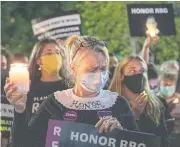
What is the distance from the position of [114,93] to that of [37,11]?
5.72 feet

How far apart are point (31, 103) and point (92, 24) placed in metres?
1.32

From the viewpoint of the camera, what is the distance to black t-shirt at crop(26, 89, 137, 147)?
381 centimetres

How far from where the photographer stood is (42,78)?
176 inches

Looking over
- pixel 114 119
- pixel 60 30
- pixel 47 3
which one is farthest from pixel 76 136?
pixel 47 3

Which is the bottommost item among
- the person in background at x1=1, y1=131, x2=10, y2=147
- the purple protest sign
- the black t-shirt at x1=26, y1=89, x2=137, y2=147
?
the person in background at x1=1, y1=131, x2=10, y2=147

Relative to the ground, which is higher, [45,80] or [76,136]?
[45,80]

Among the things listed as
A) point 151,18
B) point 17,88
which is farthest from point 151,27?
point 17,88

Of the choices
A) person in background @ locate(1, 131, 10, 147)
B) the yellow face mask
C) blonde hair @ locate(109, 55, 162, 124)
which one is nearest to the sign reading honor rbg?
blonde hair @ locate(109, 55, 162, 124)

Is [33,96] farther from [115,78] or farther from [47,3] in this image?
[47,3]

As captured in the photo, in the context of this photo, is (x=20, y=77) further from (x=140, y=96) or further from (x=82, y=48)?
(x=140, y=96)

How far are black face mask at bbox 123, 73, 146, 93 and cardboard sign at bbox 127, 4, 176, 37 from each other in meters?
0.81

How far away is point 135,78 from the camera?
4.14 meters

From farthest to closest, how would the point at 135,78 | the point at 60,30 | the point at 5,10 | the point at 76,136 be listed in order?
the point at 5,10, the point at 60,30, the point at 135,78, the point at 76,136

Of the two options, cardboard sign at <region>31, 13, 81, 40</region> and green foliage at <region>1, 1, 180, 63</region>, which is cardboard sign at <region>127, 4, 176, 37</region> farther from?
cardboard sign at <region>31, 13, 81, 40</region>
